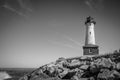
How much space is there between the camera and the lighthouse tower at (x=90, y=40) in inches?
838

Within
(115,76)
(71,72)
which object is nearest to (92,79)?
(115,76)

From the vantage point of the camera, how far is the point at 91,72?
Result: 38.8 ft

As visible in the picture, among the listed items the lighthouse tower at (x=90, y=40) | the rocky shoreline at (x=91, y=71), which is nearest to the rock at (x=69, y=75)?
the rocky shoreline at (x=91, y=71)

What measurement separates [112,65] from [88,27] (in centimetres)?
1311

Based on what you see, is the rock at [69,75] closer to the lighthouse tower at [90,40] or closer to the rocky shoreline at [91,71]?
the rocky shoreline at [91,71]

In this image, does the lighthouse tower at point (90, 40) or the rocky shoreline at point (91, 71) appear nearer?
the rocky shoreline at point (91, 71)

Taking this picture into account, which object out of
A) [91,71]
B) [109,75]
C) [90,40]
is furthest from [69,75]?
[90,40]

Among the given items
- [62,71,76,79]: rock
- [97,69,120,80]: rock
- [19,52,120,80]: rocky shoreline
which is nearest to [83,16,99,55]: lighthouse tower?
[19,52,120,80]: rocky shoreline

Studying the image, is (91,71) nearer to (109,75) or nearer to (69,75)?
(109,75)

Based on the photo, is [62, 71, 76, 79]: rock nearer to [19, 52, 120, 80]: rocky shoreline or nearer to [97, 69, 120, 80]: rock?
[19, 52, 120, 80]: rocky shoreline

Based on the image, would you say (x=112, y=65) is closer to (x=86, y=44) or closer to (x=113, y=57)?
(x=113, y=57)

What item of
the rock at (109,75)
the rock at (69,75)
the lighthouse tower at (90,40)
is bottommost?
the rock at (69,75)

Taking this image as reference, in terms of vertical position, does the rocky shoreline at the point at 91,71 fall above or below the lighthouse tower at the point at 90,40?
below

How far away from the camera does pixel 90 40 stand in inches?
872
